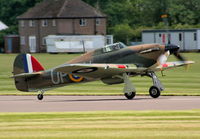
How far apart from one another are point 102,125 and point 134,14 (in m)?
99.0

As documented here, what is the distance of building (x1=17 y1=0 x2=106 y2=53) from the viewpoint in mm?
96625

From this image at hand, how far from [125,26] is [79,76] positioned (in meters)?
78.3

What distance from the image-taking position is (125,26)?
341 feet

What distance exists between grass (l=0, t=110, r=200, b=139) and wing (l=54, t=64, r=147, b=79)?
17.3ft

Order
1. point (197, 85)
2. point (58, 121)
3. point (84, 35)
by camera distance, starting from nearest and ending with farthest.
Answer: point (58, 121), point (197, 85), point (84, 35)

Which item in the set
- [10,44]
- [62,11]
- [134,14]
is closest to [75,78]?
[62,11]

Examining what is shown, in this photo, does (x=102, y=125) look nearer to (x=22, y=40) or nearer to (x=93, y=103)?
(x=93, y=103)

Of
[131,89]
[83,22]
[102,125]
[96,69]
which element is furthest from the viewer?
[83,22]

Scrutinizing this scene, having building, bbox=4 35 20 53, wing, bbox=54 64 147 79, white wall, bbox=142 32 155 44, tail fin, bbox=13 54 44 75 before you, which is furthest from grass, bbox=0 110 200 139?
building, bbox=4 35 20 53

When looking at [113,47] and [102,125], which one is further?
[113,47]

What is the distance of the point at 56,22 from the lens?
96.4 metres

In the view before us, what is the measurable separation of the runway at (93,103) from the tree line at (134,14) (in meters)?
72.6

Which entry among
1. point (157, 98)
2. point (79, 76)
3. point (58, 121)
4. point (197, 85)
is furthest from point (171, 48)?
point (58, 121)

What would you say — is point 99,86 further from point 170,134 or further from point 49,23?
point 49,23
